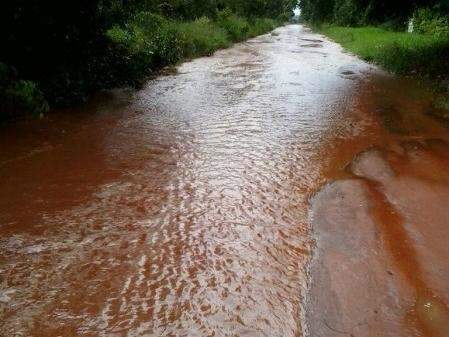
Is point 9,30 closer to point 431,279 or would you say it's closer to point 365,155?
point 365,155

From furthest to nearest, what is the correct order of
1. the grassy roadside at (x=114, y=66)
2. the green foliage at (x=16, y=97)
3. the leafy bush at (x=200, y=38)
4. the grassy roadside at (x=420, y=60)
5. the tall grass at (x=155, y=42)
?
the leafy bush at (x=200, y=38) → the tall grass at (x=155, y=42) → the grassy roadside at (x=420, y=60) → the grassy roadside at (x=114, y=66) → the green foliage at (x=16, y=97)

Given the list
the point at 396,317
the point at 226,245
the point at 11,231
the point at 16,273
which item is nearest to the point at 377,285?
the point at 396,317

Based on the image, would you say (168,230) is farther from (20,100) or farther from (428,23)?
(428,23)

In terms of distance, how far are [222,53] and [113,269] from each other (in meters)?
16.1

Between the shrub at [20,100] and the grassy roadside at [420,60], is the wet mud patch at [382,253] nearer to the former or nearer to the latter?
the grassy roadside at [420,60]

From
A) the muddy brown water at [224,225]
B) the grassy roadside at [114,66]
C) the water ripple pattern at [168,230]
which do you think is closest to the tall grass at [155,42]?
the grassy roadside at [114,66]

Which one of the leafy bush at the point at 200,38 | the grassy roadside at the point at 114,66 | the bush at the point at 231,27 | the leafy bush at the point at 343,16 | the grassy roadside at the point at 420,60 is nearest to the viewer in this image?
the grassy roadside at the point at 114,66

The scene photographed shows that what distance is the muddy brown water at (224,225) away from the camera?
295 centimetres

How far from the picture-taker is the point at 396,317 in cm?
290

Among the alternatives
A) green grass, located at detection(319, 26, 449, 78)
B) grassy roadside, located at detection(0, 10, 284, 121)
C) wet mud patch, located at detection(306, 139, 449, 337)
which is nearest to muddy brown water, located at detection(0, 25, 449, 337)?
wet mud patch, located at detection(306, 139, 449, 337)

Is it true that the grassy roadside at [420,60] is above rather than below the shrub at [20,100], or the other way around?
below

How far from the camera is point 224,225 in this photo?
408 cm

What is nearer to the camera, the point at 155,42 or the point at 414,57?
the point at 414,57

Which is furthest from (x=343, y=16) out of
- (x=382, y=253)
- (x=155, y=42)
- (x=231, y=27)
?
(x=382, y=253)
